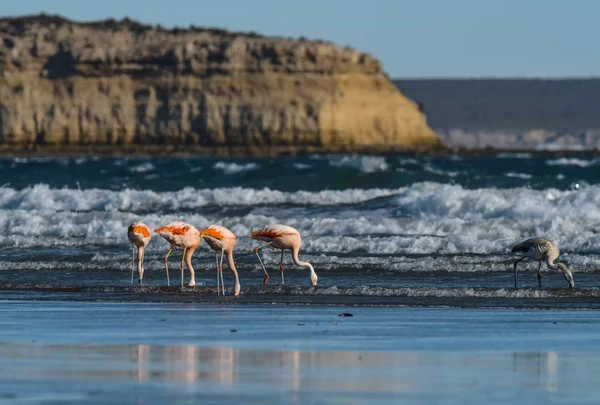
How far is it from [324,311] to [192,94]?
100092 mm

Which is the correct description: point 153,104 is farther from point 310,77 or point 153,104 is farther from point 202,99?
point 310,77

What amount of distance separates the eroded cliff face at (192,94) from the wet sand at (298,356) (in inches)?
3796

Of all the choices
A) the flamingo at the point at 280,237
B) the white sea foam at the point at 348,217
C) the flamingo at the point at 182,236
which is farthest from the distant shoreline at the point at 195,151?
the flamingo at the point at 280,237

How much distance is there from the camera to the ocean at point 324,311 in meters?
11.1

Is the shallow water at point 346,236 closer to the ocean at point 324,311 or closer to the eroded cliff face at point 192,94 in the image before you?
the ocean at point 324,311

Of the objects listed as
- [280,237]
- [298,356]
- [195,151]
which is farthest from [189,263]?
[195,151]

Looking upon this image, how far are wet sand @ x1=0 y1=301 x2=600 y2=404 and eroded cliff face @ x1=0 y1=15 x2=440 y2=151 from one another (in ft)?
316

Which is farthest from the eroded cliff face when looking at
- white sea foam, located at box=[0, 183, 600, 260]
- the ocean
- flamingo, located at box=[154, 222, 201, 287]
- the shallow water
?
flamingo, located at box=[154, 222, 201, 287]

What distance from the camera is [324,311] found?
1706cm

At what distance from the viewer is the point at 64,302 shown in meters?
18.4

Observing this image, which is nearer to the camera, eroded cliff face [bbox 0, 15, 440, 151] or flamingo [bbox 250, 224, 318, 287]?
flamingo [bbox 250, 224, 318, 287]

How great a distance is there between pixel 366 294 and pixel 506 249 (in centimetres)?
690

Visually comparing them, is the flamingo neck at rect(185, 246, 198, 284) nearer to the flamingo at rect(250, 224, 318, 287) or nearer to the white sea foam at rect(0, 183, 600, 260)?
the flamingo at rect(250, 224, 318, 287)

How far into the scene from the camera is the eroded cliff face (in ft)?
374
